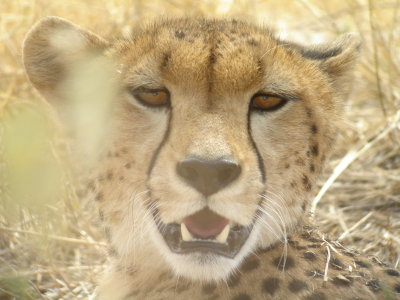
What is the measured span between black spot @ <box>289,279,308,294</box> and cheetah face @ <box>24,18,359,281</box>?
16 cm

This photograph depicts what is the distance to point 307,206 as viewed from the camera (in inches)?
95.2

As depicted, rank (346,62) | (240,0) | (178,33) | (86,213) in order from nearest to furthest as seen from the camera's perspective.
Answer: (178,33) < (346,62) < (86,213) < (240,0)

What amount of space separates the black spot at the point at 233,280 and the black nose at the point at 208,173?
38 centimetres

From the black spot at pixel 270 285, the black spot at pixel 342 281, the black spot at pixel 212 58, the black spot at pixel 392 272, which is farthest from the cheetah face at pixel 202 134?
the black spot at pixel 392 272

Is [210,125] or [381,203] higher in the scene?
[210,125]

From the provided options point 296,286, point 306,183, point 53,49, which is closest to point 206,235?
point 296,286

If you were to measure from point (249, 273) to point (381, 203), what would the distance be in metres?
1.65

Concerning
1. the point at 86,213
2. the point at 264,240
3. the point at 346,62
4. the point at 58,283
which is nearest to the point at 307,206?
the point at 264,240

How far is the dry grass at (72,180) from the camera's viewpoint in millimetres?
2570

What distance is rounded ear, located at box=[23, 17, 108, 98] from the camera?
8.22ft

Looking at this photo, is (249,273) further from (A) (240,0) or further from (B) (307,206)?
(A) (240,0)

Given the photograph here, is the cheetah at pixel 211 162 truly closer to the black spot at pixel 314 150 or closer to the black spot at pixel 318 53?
the black spot at pixel 314 150

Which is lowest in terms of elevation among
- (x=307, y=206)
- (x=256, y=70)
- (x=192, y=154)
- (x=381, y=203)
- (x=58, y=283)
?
(x=58, y=283)

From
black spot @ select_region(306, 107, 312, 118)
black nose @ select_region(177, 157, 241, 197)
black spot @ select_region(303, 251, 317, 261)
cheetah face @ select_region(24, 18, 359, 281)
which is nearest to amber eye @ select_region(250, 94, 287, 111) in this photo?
cheetah face @ select_region(24, 18, 359, 281)
